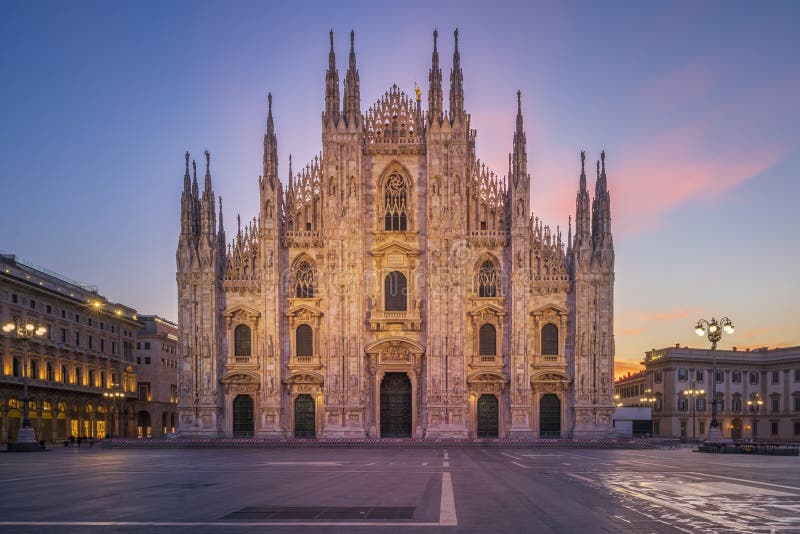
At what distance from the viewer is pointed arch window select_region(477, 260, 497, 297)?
182 ft

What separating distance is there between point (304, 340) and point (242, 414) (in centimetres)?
722

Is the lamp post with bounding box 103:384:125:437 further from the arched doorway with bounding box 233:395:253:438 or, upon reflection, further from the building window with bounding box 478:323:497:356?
the building window with bounding box 478:323:497:356

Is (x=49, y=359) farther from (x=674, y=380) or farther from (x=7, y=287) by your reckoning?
(x=674, y=380)

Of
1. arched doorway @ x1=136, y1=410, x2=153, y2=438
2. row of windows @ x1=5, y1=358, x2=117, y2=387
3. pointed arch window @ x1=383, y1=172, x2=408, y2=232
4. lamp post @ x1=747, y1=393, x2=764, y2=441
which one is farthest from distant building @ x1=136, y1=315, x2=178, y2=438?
lamp post @ x1=747, y1=393, x2=764, y2=441

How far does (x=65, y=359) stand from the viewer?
224 ft

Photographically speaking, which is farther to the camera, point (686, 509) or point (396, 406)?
point (396, 406)

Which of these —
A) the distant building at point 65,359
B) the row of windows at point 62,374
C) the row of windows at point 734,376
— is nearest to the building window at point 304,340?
the distant building at point 65,359

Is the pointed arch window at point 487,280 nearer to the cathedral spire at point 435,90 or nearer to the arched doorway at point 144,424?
the cathedral spire at point 435,90

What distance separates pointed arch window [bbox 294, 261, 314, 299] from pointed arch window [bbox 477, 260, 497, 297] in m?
12.6

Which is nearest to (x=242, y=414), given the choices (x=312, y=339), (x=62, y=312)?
(x=312, y=339)

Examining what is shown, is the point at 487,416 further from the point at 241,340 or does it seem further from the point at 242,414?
the point at 241,340

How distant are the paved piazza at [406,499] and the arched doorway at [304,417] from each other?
2930 cm

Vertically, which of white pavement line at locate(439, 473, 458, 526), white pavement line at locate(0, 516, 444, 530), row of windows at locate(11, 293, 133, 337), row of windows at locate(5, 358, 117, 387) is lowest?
row of windows at locate(5, 358, 117, 387)

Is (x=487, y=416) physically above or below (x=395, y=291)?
below
